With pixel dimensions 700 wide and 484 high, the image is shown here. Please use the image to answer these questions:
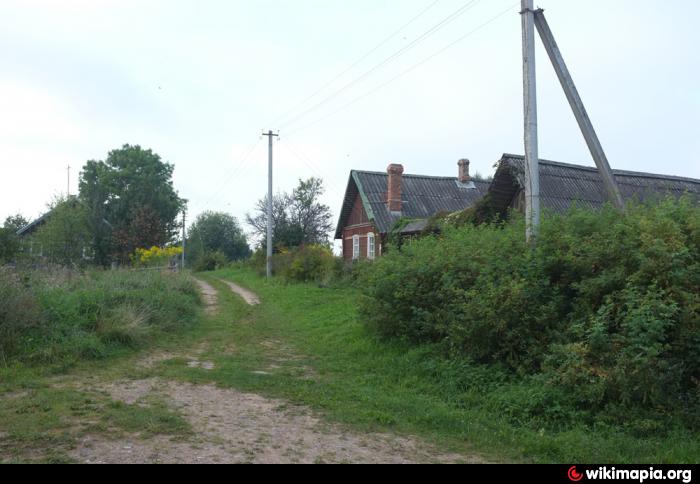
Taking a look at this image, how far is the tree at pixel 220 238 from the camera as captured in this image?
72.0 m

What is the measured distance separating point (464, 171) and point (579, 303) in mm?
25410

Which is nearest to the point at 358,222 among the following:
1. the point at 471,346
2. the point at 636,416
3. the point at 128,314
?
the point at 128,314

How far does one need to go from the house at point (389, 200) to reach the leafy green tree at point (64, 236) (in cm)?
1375

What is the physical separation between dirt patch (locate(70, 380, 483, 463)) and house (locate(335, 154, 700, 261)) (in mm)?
12545

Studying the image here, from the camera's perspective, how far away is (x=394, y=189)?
2969 cm

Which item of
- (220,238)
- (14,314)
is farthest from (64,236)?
(220,238)

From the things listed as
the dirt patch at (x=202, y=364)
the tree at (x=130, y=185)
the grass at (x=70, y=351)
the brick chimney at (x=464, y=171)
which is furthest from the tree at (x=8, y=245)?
the brick chimney at (x=464, y=171)

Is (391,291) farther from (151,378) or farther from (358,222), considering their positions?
(358,222)

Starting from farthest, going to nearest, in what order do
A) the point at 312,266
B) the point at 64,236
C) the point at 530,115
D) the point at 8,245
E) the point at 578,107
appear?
1. the point at 64,236
2. the point at 312,266
3. the point at 8,245
4. the point at 578,107
5. the point at 530,115

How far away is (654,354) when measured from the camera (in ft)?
19.8

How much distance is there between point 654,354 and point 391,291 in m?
5.70

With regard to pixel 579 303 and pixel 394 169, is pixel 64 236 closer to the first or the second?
pixel 394 169

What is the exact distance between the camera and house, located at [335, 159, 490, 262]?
2966cm

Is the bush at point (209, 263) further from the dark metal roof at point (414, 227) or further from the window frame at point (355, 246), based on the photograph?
the dark metal roof at point (414, 227)
